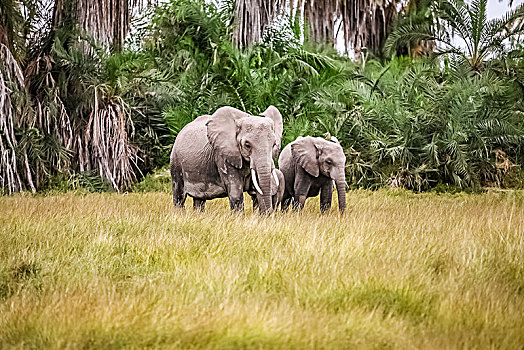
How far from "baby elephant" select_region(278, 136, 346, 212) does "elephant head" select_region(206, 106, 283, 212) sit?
29.5 inches

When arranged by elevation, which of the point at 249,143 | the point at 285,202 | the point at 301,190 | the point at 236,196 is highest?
the point at 249,143

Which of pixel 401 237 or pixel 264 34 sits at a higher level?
pixel 264 34

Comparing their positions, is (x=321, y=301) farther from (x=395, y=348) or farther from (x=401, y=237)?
(x=401, y=237)

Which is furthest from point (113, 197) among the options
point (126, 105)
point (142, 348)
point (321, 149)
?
point (142, 348)

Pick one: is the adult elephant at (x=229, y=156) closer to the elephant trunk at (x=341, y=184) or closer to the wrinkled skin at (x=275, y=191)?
the wrinkled skin at (x=275, y=191)

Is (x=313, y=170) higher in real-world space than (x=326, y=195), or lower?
higher

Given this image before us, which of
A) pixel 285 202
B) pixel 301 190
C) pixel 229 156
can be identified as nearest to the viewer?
pixel 229 156

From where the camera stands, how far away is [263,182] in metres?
6.99

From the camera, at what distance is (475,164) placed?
43.1 feet

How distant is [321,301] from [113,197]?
25.2 ft

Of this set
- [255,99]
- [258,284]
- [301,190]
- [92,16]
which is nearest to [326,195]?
[301,190]

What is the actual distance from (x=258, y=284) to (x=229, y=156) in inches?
131

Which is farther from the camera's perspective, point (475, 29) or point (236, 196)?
point (475, 29)

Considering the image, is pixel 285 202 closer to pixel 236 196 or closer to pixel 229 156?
pixel 236 196
